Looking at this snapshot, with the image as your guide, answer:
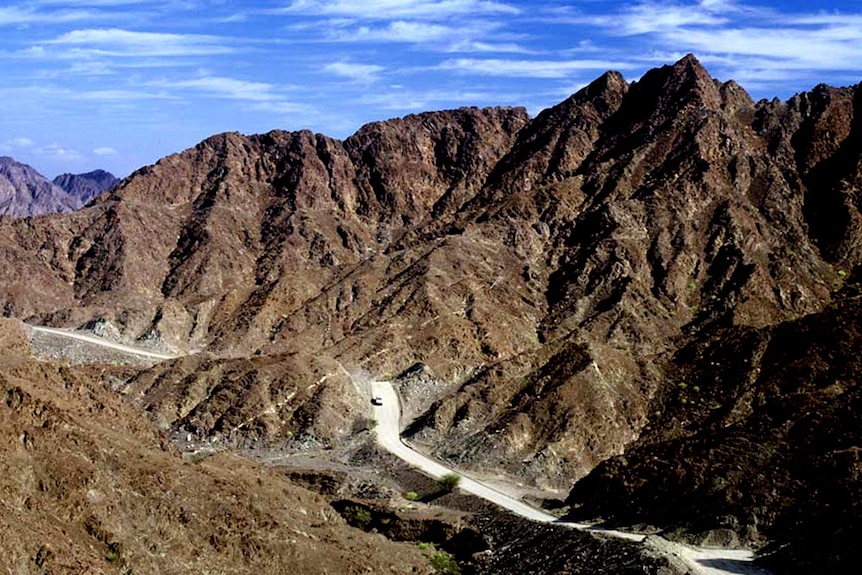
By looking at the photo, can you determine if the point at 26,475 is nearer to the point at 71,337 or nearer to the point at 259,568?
the point at 259,568

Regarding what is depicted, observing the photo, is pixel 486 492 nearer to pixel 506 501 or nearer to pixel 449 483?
pixel 506 501

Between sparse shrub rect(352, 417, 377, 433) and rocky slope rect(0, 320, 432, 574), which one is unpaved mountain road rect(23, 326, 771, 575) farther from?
rocky slope rect(0, 320, 432, 574)

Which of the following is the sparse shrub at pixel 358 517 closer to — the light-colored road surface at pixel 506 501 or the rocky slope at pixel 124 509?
the rocky slope at pixel 124 509

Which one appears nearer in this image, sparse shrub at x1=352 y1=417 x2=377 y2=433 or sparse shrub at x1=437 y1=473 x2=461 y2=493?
sparse shrub at x1=437 y1=473 x2=461 y2=493

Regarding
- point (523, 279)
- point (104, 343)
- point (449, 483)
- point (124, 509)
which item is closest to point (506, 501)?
point (449, 483)

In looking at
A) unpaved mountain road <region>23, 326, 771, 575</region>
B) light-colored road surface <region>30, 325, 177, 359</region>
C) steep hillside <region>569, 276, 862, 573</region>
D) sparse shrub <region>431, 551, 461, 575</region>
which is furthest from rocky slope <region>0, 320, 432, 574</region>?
light-colored road surface <region>30, 325, 177, 359</region>
